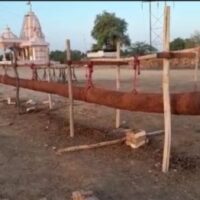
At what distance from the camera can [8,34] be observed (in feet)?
154

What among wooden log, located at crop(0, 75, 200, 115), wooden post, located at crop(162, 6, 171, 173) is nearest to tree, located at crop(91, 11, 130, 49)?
wooden log, located at crop(0, 75, 200, 115)

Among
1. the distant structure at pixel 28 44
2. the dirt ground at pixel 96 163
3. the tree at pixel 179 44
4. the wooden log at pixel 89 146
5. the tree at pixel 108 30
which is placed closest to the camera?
the dirt ground at pixel 96 163

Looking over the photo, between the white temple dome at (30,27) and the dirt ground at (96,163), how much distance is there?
44.4 m

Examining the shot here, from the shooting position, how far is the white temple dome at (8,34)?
151 feet

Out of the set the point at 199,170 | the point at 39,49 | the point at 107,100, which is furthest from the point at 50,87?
the point at 39,49

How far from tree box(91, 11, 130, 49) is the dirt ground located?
185ft

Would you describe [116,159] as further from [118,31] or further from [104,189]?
[118,31]

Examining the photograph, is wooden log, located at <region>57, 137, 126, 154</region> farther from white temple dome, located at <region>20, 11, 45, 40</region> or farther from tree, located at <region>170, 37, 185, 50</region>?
white temple dome, located at <region>20, 11, 45, 40</region>

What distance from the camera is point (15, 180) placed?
209 inches

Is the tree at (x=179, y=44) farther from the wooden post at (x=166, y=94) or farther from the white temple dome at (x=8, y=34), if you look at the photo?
the wooden post at (x=166, y=94)

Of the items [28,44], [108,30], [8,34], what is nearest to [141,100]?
[28,44]

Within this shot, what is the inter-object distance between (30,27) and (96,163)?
48.8 metres

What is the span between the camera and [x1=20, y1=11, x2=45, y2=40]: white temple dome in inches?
2063

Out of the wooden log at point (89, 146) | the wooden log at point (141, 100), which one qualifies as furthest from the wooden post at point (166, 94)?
the wooden log at point (89, 146)
